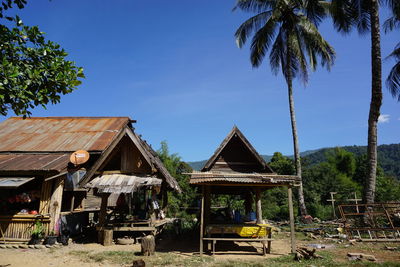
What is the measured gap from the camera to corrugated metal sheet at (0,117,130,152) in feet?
43.5

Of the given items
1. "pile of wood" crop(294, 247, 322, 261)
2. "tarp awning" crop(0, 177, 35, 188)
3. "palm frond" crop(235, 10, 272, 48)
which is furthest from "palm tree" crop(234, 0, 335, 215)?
"tarp awning" crop(0, 177, 35, 188)

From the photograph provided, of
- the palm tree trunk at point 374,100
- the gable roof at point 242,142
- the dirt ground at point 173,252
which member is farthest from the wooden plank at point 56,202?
the palm tree trunk at point 374,100

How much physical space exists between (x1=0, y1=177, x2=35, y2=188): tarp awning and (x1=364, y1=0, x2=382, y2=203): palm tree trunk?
16.2m

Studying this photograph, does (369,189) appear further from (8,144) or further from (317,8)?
(8,144)

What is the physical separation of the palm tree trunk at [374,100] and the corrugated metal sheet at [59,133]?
12.8 metres

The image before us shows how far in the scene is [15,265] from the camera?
24.7 feet

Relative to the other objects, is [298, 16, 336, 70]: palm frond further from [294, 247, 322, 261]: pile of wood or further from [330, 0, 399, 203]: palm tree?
[294, 247, 322, 261]: pile of wood

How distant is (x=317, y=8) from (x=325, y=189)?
20.2 metres

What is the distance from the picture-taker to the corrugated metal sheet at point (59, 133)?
13273mm

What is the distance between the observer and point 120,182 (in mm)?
10930

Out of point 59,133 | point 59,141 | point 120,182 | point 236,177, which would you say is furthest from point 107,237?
point 59,133

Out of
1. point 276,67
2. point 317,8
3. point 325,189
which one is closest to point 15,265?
point 276,67

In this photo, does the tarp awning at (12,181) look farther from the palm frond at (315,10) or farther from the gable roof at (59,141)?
the palm frond at (315,10)

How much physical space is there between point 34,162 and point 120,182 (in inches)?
168
